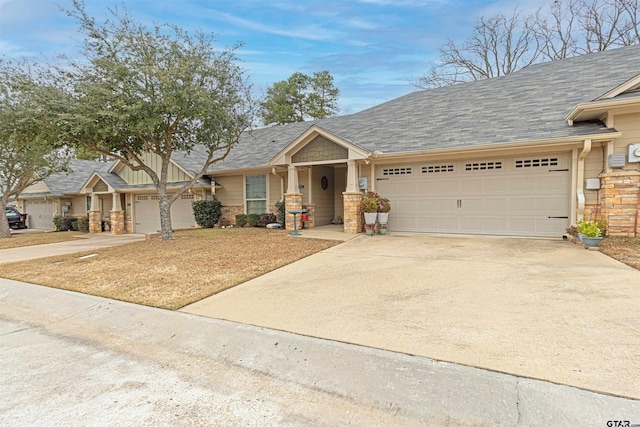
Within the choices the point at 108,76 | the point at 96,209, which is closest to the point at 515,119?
the point at 108,76

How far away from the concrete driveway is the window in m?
7.52

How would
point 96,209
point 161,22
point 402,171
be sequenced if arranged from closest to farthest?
point 161,22 < point 402,171 < point 96,209

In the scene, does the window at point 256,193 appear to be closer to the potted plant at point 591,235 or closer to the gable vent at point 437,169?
the gable vent at point 437,169

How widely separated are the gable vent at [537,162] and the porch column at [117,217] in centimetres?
1815

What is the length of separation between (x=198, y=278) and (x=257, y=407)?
13.0ft

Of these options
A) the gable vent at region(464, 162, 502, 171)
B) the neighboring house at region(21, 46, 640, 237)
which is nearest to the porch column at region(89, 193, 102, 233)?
the neighboring house at region(21, 46, 640, 237)

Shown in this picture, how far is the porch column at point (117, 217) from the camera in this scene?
17.7 m

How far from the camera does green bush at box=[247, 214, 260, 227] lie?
1384cm

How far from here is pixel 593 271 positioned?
5.46 meters

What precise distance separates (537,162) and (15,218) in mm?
30262

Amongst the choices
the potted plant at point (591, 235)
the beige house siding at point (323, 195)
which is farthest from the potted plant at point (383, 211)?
the potted plant at point (591, 235)

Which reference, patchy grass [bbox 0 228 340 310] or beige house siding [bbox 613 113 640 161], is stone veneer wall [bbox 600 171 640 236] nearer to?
beige house siding [bbox 613 113 640 161]

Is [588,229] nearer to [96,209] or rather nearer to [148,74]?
[148,74]

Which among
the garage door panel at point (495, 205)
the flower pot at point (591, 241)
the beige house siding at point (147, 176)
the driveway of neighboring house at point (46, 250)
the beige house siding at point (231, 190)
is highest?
the beige house siding at point (147, 176)
